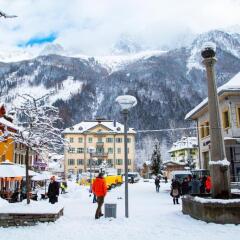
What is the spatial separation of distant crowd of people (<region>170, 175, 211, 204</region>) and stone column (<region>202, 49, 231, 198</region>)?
677 centimetres

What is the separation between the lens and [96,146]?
90.3 m

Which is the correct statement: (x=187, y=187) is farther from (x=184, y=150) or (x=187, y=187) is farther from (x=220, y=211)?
(x=184, y=150)

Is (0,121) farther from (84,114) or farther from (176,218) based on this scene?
(84,114)

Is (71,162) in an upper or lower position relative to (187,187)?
upper

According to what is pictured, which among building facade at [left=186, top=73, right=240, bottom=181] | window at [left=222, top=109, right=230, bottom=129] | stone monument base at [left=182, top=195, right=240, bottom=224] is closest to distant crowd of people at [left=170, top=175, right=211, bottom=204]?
building facade at [left=186, top=73, right=240, bottom=181]

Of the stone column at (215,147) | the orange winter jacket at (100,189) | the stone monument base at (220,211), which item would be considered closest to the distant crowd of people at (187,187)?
the stone column at (215,147)

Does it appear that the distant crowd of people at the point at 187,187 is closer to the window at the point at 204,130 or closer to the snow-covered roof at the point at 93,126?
the window at the point at 204,130

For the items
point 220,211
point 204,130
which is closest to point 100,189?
point 220,211

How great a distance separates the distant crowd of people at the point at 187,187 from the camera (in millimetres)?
19922

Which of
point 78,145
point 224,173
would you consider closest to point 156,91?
point 78,145

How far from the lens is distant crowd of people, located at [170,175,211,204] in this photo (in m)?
19.9

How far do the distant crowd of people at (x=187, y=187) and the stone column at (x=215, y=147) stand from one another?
6.77 metres

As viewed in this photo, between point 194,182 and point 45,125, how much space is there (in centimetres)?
1291

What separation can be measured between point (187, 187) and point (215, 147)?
9.53 m
